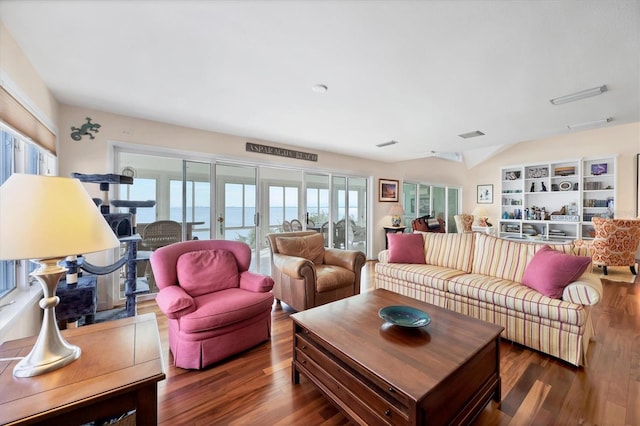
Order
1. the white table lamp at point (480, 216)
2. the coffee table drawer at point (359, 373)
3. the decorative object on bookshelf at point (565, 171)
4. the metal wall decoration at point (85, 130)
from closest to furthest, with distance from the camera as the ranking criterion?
1. the coffee table drawer at point (359, 373)
2. the metal wall decoration at point (85, 130)
3. the decorative object on bookshelf at point (565, 171)
4. the white table lamp at point (480, 216)

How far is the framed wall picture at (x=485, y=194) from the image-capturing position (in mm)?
7926

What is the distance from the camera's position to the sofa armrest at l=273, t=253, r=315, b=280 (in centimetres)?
270

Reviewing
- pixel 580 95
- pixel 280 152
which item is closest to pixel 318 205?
pixel 280 152

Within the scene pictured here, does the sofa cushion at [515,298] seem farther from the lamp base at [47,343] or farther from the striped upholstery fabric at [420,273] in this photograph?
the lamp base at [47,343]

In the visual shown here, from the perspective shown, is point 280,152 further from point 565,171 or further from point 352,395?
point 565,171

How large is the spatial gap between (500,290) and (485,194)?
265 inches

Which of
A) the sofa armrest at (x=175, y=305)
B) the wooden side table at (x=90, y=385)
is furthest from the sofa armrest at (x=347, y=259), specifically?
the wooden side table at (x=90, y=385)

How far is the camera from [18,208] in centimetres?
92

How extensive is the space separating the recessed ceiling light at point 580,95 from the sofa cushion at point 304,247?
292 centimetres

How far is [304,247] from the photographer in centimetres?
335

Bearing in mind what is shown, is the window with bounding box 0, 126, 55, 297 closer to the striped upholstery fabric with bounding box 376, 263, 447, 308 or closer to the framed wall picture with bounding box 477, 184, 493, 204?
the striped upholstery fabric with bounding box 376, 263, 447, 308

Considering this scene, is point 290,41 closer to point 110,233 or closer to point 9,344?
point 110,233

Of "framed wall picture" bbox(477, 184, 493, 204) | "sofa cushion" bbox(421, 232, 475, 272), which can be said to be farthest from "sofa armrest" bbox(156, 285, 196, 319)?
"framed wall picture" bbox(477, 184, 493, 204)

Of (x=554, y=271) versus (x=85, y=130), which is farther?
(x=85, y=130)
